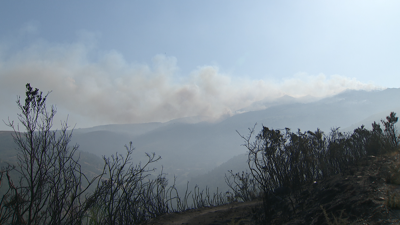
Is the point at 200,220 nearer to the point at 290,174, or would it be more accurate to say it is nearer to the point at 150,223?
the point at 150,223

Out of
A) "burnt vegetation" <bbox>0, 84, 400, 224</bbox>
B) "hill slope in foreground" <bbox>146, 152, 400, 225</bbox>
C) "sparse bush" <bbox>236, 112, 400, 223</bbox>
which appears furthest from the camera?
"sparse bush" <bbox>236, 112, 400, 223</bbox>

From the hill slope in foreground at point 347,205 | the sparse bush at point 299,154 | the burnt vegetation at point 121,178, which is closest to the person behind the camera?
the hill slope in foreground at point 347,205

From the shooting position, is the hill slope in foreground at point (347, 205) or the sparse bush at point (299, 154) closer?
the hill slope in foreground at point (347, 205)

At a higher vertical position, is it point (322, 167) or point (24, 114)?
point (24, 114)

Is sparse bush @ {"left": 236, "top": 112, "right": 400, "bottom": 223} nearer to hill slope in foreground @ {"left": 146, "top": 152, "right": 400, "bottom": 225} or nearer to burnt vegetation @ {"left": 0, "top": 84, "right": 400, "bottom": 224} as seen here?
burnt vegetation @ {"left": 0, "top": 84, "right": 400, "bottom": 224}

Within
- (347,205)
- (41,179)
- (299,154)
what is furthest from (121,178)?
(299,154)

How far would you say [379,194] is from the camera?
658 cm

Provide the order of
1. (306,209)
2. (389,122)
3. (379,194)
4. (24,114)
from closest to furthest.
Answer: (379,194), (24,114), (306,209), (389,122)

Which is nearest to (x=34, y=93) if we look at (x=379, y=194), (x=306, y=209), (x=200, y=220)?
(x=200, y=220)

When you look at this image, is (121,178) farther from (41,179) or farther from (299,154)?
(299,154)

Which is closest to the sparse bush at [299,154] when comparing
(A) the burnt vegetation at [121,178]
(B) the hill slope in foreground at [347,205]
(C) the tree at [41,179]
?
(A) the burnt vegetation at [121,178]

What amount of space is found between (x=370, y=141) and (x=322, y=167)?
833 cm

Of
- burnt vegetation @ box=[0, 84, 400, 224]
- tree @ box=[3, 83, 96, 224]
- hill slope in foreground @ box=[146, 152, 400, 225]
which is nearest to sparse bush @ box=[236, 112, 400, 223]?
burnt vegetation @ box=[0, 84, 400, 224]

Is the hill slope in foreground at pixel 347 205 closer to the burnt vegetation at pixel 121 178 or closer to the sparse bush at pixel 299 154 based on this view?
the burnt vegetation at pixel 121 178
